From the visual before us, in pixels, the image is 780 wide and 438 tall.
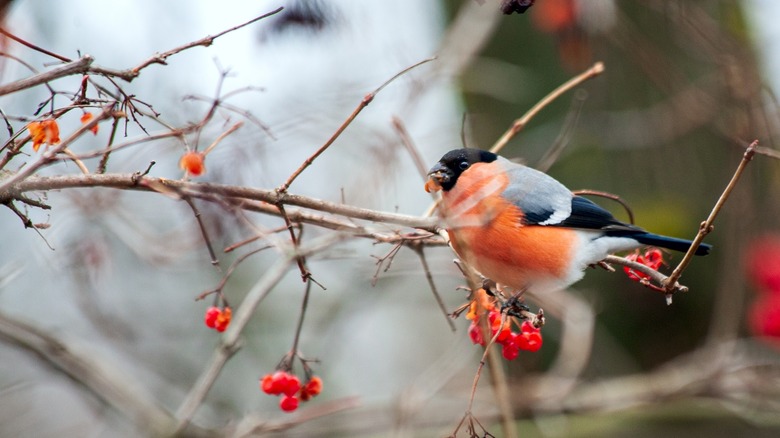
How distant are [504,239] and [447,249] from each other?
1.28 meters

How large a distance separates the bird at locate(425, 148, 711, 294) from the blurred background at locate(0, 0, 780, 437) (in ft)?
2.22

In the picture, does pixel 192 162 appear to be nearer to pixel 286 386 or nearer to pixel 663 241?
pixel 286 386

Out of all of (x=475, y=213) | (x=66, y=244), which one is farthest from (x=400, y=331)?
(x=475, y=213)

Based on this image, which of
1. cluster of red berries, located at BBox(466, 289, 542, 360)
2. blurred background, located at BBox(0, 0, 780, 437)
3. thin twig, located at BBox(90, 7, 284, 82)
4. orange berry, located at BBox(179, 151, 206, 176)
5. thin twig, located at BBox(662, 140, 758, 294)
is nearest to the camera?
thin twig, located at BBox(90, 7, 284, 82)

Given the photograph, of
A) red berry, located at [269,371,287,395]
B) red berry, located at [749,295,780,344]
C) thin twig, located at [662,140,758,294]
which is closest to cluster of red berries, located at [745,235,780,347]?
red berry, located at [749,295,780,344]

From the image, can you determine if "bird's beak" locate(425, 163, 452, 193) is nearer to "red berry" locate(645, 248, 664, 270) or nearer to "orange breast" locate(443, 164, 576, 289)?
"orange breast" locate(443, 164, 576, 289)

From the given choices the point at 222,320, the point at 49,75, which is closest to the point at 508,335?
the point at 222,320

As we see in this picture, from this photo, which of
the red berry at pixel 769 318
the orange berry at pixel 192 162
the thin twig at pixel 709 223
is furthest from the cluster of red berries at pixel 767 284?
the orange berry at pixel 192 162

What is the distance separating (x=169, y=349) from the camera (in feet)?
15.4

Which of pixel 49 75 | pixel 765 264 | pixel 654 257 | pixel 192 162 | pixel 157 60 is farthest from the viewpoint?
pixel 765 264

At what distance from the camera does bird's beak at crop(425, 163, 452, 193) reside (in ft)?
6.87

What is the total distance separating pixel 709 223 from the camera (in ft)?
5.13

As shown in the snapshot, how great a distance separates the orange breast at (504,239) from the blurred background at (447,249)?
74 centimetres

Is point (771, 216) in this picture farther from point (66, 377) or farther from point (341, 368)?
point (66, 377)
